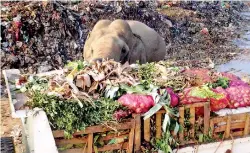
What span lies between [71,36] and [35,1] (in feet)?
5.01

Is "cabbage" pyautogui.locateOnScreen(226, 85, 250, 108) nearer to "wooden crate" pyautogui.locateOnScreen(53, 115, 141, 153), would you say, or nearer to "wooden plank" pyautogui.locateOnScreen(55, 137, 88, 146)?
"wooden crate" pyautogui.locateOnScreen(53, 115, 141, 153)

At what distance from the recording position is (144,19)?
13164mm

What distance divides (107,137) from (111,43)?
3044mm

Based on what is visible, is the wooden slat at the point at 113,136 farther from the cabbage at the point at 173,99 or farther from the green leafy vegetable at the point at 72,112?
the cabbage at the point at 173,99

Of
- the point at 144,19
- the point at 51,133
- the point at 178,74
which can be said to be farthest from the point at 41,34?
the point at 51,133

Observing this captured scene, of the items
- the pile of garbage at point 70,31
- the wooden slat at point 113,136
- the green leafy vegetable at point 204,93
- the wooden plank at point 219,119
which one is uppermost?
the green leafy vegetable at point 204,93

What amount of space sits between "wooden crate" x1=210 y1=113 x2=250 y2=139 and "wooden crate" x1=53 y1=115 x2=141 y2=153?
73cm

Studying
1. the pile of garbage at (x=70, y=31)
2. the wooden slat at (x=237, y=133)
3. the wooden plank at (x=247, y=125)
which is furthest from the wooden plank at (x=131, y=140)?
the pile of garbage at (x=70, y=31)

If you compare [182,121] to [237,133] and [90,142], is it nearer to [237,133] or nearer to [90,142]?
[237,133]

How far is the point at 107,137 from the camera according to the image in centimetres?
357

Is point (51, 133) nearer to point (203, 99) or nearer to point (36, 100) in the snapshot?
point (36, 100)

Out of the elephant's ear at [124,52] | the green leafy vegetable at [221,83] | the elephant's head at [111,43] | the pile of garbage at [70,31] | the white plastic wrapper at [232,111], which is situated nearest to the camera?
the white plastic wrapper at [232,111]

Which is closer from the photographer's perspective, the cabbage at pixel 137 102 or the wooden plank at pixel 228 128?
the cabbage at pixel 137 102

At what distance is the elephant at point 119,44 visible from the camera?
247 inches
